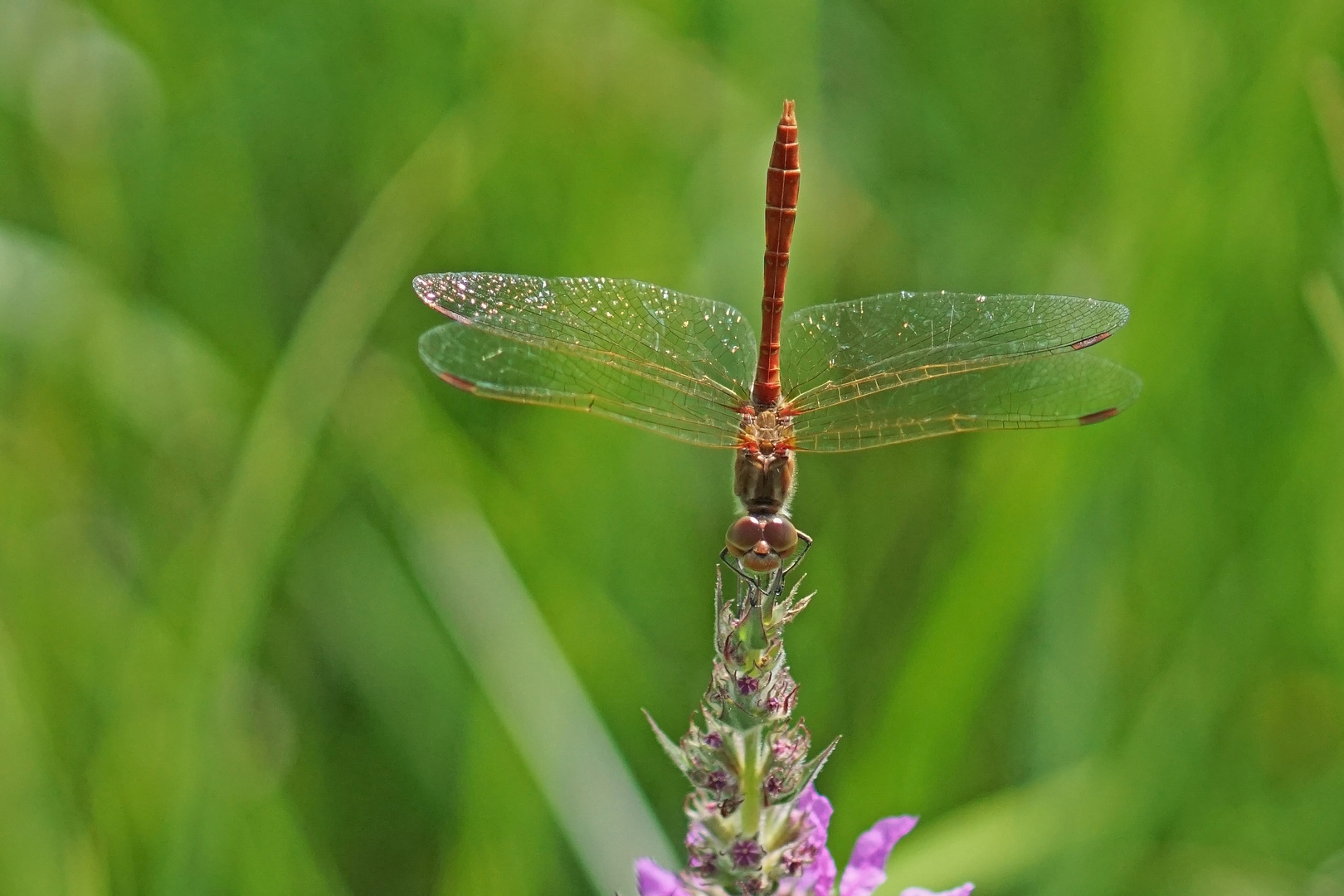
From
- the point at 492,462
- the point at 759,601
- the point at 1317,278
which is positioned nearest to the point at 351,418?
the point at 492,462

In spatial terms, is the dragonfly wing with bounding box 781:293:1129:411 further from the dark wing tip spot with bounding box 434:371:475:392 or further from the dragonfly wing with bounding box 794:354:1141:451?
the dark wing tip spot with bounding box 434:371:475:392

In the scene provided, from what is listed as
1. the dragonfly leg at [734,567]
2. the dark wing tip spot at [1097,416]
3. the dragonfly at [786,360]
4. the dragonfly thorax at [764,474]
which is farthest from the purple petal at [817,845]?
the dark wing tip spot at [1097,416]

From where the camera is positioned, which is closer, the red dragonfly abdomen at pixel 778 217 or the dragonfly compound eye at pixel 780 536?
the dragonfly compound eye at pixel 780 536

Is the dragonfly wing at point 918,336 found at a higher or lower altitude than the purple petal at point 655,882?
higher

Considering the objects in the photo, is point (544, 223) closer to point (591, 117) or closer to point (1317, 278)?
point (591, 117)

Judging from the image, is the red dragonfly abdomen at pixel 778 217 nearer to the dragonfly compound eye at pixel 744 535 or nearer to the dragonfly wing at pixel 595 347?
the dragonfly wing at pixel 595 347

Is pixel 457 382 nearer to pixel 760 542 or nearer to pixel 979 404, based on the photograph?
pixel 760 542
